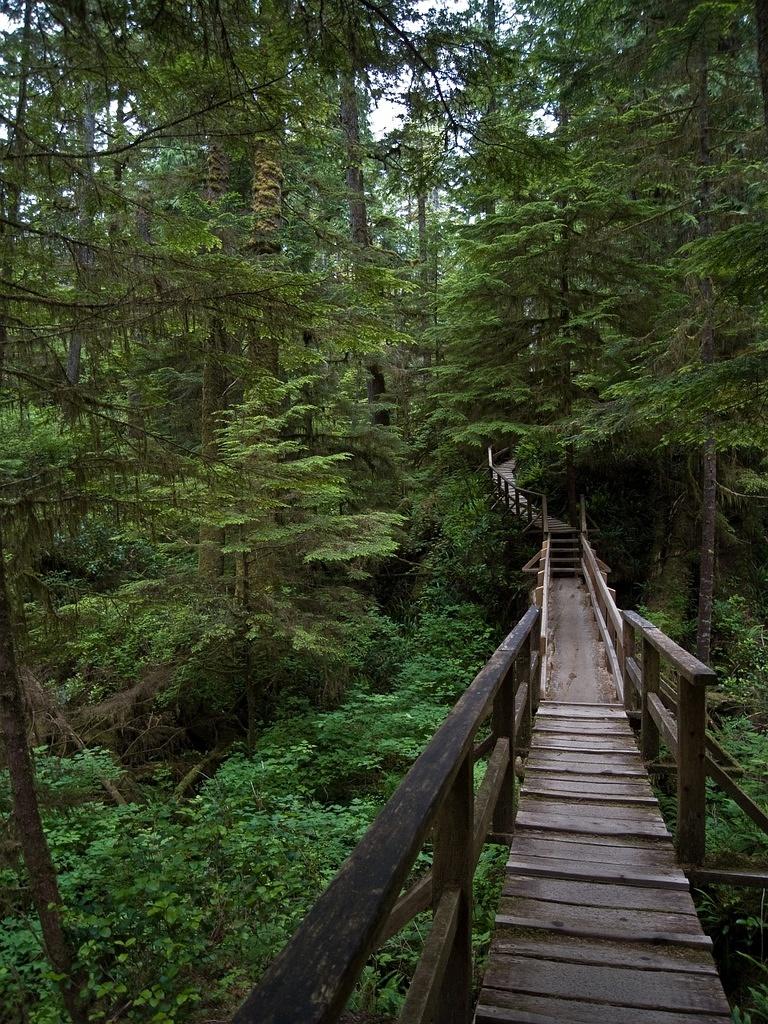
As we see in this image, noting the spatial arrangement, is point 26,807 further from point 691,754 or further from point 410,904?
point 691,754

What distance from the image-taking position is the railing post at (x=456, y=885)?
88.7 inches

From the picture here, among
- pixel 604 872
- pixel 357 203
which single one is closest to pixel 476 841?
pixel 604 872

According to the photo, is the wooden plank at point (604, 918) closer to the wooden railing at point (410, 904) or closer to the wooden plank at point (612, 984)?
the wooden plank at point (612, 984)

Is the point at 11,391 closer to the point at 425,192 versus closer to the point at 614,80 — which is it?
the point at 425,192

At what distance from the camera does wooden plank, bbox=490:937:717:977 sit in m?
2.81

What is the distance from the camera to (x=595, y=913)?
322 centimetres

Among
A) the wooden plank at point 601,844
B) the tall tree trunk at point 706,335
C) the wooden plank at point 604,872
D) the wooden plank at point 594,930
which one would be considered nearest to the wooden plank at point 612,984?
the wooden plank at point 594,930

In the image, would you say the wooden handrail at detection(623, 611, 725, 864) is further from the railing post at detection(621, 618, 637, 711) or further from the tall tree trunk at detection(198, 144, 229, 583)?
the tall tree trunk at detection(198, 144, 229, 583)

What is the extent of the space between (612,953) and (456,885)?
124cm

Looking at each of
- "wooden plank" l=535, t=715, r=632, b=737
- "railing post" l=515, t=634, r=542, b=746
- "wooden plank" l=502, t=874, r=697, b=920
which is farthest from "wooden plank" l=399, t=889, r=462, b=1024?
"wooden plank" l=535, t=715, r=632, b=737

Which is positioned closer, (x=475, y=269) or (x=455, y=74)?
(x=455, y=74)

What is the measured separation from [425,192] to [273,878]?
21.0 ft

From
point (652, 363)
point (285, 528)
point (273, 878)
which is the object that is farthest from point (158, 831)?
point (652, 363)

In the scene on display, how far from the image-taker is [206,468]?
5.66 m
